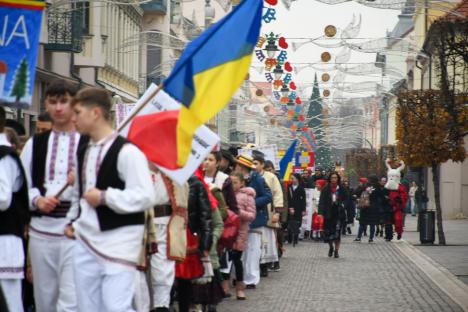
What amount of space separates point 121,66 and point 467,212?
55.1 feet

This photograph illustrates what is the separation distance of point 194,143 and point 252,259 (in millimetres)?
6934

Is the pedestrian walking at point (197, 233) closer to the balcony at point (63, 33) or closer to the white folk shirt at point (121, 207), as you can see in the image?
the white folk shirt at point (121, 207)

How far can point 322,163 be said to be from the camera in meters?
157

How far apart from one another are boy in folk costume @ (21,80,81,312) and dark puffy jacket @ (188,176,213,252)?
11.9 ft

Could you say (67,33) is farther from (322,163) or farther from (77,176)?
(322,163)

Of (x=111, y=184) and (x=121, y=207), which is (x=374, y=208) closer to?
(x=111, y=184)

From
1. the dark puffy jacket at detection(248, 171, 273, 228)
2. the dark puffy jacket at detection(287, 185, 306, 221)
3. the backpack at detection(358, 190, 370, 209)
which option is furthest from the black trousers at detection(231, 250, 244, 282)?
the backpack at detection(358, 190, 370, 209)

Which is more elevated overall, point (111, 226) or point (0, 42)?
point (0, 42)

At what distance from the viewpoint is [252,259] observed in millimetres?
18266

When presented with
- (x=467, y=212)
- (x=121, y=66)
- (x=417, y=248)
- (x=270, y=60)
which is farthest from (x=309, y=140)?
(x=417, y=248)

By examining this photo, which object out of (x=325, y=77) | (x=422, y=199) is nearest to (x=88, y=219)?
(x=422, y=199)

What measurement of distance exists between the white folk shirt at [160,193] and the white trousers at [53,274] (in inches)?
101

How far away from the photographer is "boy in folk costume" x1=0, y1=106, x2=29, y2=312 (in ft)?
28.3

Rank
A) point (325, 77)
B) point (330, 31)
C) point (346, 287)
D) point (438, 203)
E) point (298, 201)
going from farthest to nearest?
point (325, 77) → point (330, 31) → point (298, 201) → point (438, 203) → point (346, 287)
